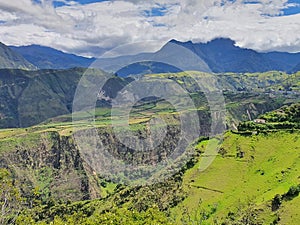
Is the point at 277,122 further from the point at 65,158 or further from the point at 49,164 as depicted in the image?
the point at 49,164

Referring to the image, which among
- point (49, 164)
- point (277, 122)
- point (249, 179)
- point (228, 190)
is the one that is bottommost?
point (49, 164)

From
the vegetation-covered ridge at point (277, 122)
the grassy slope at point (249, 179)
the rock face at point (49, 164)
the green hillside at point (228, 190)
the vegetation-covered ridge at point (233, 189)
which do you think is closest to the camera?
the green hillside at point (228, 190)

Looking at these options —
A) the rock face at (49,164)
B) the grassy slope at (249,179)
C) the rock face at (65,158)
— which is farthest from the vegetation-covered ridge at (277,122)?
the rock face at (49,164)

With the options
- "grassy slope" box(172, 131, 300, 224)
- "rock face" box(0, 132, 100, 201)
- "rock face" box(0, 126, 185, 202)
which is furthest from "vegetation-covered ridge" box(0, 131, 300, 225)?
"rock face" box(0, 126, 185, 202)

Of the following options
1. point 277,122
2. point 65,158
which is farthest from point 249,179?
point 65,158

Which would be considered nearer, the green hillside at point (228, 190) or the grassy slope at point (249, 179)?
the green hillside at point (228, 190)

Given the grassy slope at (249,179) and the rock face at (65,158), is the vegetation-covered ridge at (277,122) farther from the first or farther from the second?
the rock face at (65,158)

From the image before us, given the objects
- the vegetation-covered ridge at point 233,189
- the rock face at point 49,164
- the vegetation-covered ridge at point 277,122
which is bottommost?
the rock face at point 49,164

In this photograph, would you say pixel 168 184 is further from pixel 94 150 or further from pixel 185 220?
pixel 94 150

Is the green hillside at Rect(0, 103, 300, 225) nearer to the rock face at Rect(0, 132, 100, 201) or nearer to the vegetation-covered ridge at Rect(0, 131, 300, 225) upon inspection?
the vegetation-covered ridge at Rect(0, 131, 300, 225)

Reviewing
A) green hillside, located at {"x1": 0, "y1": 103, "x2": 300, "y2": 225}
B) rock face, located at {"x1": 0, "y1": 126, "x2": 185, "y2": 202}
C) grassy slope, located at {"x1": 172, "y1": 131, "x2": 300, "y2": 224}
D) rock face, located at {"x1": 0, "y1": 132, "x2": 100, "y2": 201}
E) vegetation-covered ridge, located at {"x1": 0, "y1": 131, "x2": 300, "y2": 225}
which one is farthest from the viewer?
rock face, located at {"x1": 0, "y1": 126, "x2": 185, "y2": 202}
